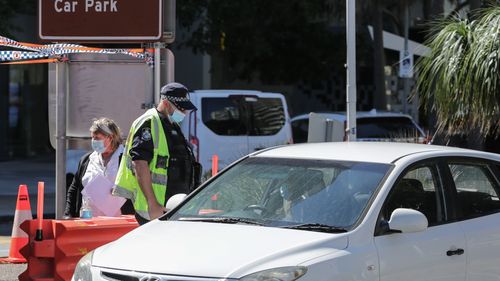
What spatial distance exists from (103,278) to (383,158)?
2.00 metres

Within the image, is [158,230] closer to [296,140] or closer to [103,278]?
[103,278]

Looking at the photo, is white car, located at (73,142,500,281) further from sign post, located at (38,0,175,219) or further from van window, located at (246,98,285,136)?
van window, located at (246,98,285,136)

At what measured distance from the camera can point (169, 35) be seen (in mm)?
9898

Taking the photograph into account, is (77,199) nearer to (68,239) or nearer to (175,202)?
(68,239)

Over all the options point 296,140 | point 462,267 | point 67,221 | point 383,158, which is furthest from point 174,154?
point 296,140

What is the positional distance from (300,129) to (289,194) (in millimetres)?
12906

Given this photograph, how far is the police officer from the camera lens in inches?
287

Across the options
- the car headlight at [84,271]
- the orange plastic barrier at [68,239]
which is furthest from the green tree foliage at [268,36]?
the car headlight at [84,271]

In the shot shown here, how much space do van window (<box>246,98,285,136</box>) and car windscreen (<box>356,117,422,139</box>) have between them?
240 centimetres

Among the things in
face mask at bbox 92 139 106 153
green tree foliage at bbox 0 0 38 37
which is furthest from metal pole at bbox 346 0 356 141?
green tree foliage at bbox 0 0 38 37

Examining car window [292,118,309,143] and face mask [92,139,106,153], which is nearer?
face mask [92,139,106,153]

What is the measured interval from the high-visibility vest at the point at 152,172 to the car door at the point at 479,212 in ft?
7.24

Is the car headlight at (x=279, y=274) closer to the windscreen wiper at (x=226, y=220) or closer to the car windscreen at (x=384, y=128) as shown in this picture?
the windscreen wiper at (x=226, y=220)

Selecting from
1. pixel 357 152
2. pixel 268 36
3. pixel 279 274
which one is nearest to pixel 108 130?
pixel 357 152
